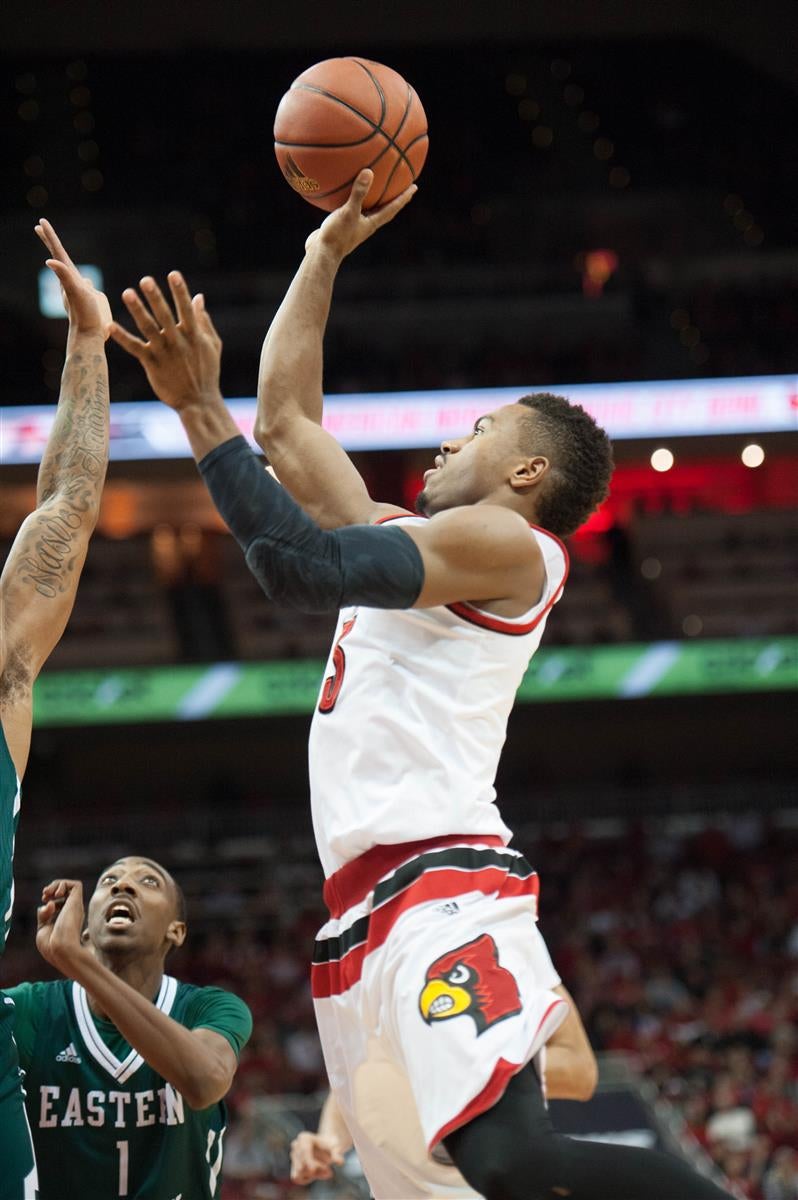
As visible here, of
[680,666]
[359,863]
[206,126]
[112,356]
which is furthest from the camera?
[206,126]

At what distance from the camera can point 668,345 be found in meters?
20.9

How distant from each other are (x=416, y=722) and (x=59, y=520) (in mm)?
1222

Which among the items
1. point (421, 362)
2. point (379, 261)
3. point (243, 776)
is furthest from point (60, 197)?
point (243, 776)

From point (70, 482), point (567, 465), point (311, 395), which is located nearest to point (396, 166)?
point (311, 395)

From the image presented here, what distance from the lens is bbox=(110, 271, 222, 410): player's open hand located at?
2.94 meters

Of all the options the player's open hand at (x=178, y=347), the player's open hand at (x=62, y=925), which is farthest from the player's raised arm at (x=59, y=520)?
the player's open hand at (x=178, y=347)

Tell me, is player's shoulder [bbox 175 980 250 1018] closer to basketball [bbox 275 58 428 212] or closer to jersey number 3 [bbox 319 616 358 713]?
jersey number 3 [bbox 319 616 358 713]

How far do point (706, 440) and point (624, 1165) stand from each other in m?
16.9

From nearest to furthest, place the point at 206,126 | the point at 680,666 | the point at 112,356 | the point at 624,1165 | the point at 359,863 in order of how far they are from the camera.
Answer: the point at 624,1165, the point at 359,863, the point at 680,666, the point at 112,356, the point at 206,126

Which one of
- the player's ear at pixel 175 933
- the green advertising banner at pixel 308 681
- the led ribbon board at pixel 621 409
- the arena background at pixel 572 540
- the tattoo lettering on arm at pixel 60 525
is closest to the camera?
the tattoo lettering on arm at pixel 60 525

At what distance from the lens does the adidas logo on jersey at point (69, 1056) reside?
399 centimetres

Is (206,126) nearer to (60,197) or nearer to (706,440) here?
(60,197)

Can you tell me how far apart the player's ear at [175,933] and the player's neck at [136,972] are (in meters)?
0.07

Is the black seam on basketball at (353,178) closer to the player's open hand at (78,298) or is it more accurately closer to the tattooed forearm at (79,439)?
the player's open hand at (78,298)
